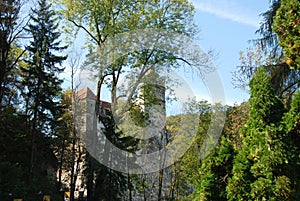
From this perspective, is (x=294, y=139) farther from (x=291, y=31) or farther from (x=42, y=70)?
(x=42, y=70)

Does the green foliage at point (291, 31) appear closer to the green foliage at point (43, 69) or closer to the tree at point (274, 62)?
the tree at point (274, 62)

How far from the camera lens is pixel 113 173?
15875 mm

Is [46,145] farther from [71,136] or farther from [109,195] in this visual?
[109,195]

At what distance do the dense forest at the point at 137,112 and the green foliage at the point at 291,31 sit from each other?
15mm

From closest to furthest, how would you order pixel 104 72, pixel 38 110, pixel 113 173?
pixel 104 72 → pixel 113 173 → pixel 38 110

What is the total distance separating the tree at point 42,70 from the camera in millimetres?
17016

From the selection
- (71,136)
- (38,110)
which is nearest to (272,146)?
(38,110)

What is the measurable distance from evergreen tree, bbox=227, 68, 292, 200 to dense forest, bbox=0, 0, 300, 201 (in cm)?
1

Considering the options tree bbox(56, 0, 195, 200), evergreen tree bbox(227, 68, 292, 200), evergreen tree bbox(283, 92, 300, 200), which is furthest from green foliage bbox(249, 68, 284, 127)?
tree bbox(56, 0, 195, 200)

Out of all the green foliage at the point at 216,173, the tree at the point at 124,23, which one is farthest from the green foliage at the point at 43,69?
the green foliage at the point at 216,173

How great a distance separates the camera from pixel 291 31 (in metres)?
4.70

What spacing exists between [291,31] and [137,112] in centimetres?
943

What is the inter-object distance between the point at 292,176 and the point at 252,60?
674 cm

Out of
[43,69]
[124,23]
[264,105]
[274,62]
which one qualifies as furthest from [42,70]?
[264,105]
